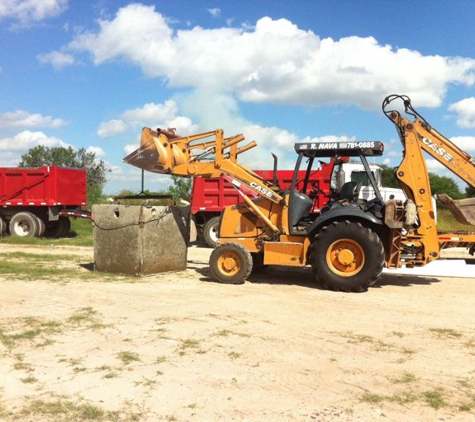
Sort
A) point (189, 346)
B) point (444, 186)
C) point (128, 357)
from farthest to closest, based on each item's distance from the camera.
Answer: point (444, 186)
point (189, 346)
point (128, 357)

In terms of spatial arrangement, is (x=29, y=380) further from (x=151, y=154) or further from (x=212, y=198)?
(x=212, y=198)

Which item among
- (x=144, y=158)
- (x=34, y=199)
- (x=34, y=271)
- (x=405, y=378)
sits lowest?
(x=405, y=378)

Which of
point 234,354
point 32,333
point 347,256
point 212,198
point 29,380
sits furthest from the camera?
point 212,198

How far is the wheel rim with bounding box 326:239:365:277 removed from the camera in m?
8.23

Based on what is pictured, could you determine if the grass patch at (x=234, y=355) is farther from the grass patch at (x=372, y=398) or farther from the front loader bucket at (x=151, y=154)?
the front loader bucket at (x=151, y=154)

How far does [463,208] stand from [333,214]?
2348mm

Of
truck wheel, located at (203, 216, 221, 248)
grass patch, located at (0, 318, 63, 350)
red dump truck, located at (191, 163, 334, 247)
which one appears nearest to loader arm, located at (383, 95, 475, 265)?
grass patch, located at (0, 318, 63, 350)

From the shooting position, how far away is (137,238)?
9.48 m

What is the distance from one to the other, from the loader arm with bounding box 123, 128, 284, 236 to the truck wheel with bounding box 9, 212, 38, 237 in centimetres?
990

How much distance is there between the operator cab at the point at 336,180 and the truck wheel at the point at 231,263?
957mm

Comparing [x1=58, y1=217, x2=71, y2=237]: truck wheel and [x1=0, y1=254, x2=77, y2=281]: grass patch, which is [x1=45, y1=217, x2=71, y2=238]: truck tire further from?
[x1=0, y1=254, x2=77, y2=281]: grass patch

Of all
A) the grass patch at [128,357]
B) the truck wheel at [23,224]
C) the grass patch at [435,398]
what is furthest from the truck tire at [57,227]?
the grass patch at [435,398]

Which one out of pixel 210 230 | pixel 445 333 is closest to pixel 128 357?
pixel 445 333

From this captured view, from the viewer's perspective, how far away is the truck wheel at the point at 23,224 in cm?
1794
